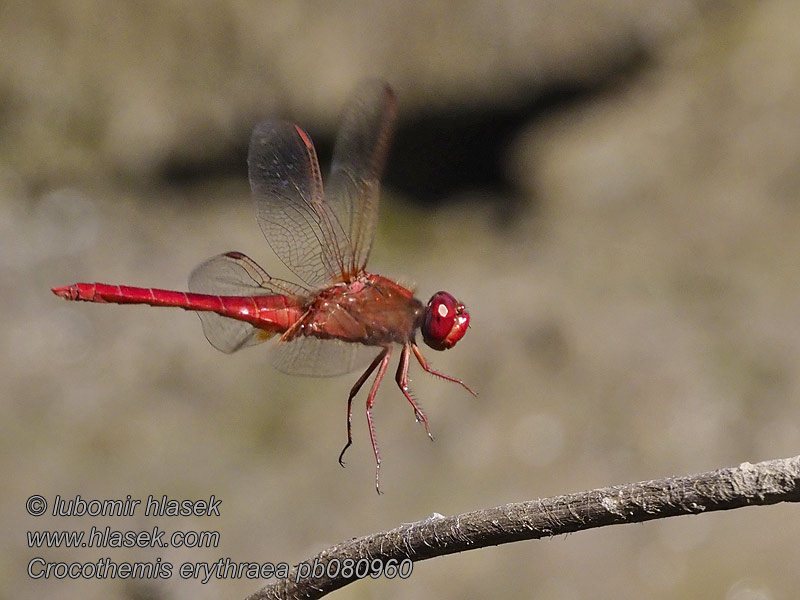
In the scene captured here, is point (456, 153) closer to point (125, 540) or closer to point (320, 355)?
point (125, 540)

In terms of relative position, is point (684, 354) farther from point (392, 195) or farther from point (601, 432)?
point (392, 195)

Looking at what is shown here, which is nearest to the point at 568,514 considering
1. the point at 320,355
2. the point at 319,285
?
the point at 320,355

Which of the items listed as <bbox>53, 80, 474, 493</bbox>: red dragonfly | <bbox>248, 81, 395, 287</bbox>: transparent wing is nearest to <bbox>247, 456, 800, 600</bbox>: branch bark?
<bbox>53, 80, 474, 493</bbox>: red dragonfly

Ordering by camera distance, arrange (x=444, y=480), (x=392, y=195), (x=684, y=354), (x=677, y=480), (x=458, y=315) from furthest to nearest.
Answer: (x=392, y=195)
(x=684, y=354)
(x=444, y=480)
(x=458, y=315)
(x=677, y=480)

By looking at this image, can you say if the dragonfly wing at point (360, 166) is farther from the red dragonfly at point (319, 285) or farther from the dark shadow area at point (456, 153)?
the dark shadow area at point (456, 153)

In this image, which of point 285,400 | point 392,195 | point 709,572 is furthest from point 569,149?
point 709,572

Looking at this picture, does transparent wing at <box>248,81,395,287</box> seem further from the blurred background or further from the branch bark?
the blurred background

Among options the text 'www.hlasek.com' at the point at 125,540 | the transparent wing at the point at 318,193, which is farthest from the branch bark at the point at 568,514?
the text 'www.hlasek.com' at the point at 125,540
